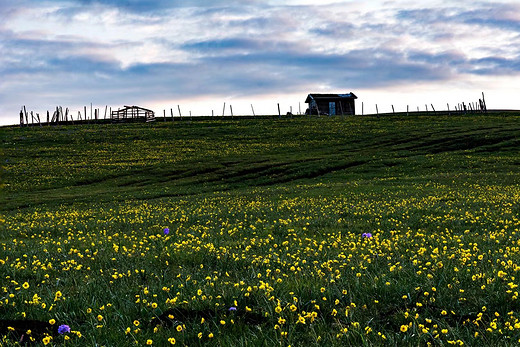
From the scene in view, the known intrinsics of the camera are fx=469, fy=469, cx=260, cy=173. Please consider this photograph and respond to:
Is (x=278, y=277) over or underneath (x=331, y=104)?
underneath

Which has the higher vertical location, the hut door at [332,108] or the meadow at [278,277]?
the hut door at [332,108]

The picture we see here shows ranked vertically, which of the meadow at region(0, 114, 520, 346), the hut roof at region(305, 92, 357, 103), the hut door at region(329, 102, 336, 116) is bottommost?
the meadow at region(0, 114, 520, 346)

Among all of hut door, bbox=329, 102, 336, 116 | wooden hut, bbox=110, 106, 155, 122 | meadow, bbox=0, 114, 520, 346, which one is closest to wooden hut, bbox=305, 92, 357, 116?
hut door, bbox=329, 102, 336, 116

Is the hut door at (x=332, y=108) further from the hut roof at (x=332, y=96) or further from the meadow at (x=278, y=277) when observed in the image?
the meadow at (x=278, y=277)

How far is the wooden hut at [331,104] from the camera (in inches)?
4887

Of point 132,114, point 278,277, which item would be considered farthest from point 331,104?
point 278,277

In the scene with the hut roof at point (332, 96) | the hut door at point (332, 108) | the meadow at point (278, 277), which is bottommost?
the meadow at point (278, 277)

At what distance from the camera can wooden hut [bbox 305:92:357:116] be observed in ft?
407

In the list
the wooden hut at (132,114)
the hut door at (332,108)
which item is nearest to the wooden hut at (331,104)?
the hut door at (332,108)

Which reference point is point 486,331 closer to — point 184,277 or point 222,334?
point 222,334

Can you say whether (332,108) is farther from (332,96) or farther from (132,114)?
(132,114)

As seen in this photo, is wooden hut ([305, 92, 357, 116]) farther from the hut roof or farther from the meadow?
the meadow

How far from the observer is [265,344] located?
405cm

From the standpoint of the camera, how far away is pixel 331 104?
12462 centimetres
